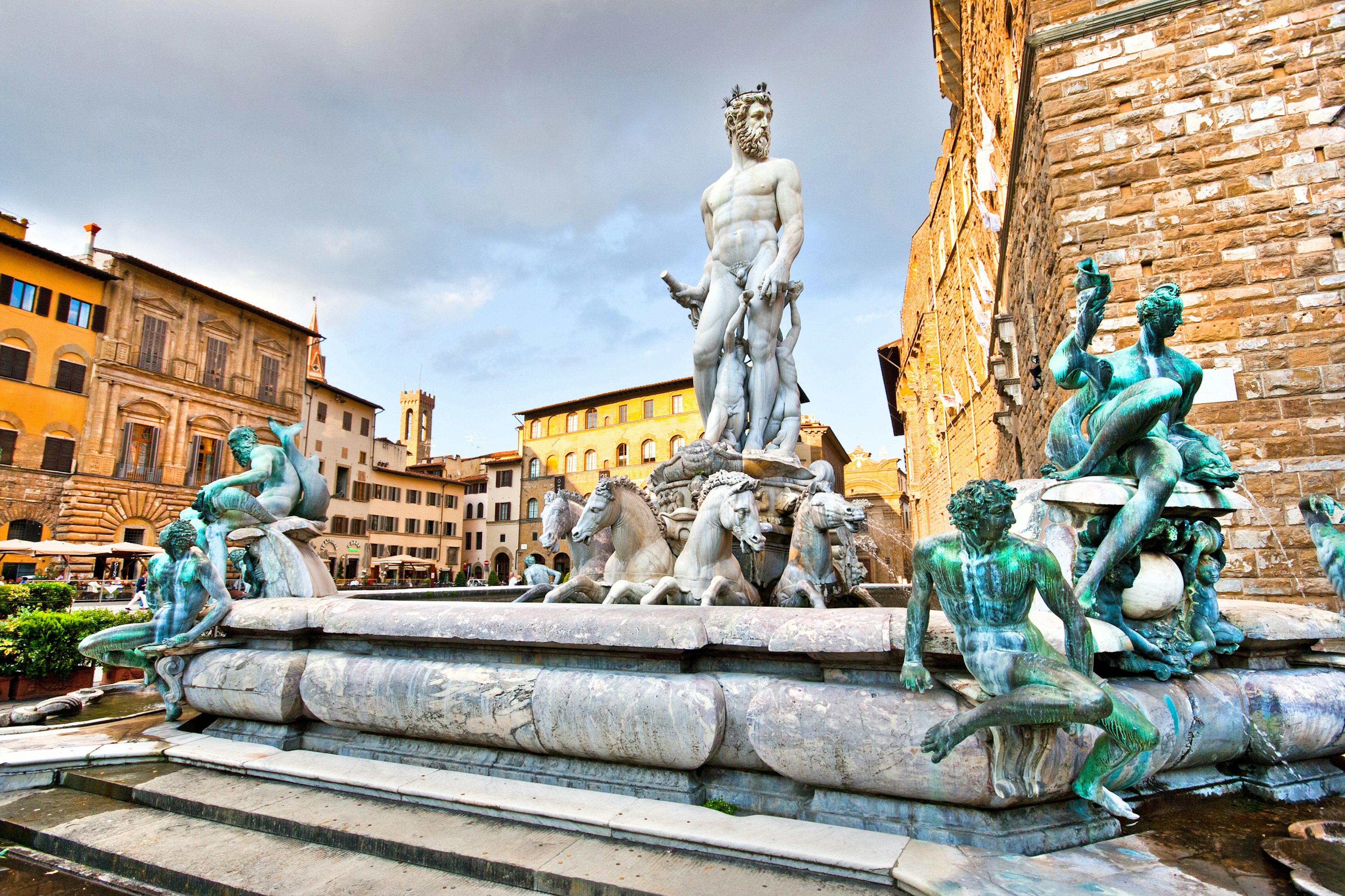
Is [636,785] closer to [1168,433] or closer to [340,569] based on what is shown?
[1168,433]

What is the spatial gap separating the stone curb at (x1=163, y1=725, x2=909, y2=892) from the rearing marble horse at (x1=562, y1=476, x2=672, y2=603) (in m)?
1.76

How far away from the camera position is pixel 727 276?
261 inches

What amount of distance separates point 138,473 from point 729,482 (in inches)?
1319

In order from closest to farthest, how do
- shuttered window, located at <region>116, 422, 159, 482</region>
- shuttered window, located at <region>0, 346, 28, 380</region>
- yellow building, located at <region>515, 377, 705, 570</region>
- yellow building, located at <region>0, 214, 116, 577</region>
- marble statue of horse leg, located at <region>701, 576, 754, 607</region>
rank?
marble statue of horse leg, located at <region>701, 576, 754, 607</region> < yellow building, located at <region>0, 214, 116, 577</region> < shuttered window, located at <region>0, 346, 28, 380</region> < shuttered window, located at <region>116, 422, 159, 482</region> < yellow building, located at <region>515, 377, 705, 570</region>

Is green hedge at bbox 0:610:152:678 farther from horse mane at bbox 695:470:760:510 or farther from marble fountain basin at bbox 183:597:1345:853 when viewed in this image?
horse mane at bbox 695:470:760:510

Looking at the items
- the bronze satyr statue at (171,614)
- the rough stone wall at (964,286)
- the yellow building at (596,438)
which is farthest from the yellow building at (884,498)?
the bronze satyr statue at (171,614)

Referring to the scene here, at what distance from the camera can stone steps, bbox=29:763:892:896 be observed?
7.48 feet

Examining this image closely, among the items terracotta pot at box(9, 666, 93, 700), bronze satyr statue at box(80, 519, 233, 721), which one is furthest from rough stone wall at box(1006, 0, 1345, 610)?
terracotta pot at box(9, 666, 93, 700)

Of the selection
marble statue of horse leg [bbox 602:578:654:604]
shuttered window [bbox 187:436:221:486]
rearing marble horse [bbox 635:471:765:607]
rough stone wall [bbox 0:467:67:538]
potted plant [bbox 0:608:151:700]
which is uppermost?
shuttered window [bbox 187:436:221:486]

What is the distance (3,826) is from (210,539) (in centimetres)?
177

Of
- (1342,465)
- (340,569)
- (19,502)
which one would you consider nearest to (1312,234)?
(1342,465)

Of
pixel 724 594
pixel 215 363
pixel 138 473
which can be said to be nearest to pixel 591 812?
pixel 724 594

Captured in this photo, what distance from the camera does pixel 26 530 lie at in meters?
25.2

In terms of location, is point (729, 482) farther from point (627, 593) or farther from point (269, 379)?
point (269, 379)
